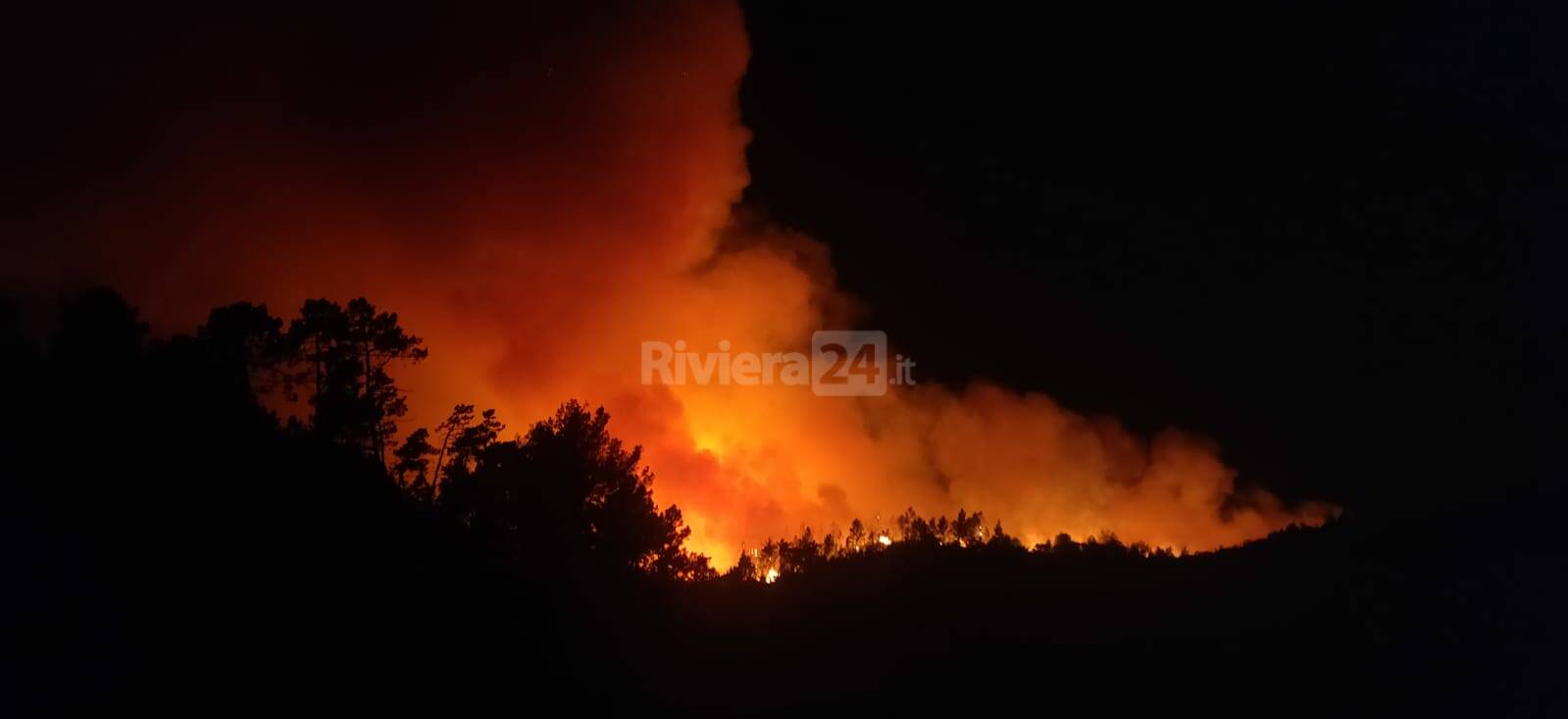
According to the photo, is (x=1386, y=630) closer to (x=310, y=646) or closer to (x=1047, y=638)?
(x=1047, y=638)

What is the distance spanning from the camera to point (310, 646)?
15156 mm

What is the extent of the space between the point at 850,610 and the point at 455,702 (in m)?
11.6

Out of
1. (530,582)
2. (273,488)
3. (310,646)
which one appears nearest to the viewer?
(310,646)

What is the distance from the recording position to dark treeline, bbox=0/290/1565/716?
14.6 metres

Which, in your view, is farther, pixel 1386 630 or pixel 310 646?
pixel 1386 630

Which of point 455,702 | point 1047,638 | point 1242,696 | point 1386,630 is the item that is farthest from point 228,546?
point 1386,630

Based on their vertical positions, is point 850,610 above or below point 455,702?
above

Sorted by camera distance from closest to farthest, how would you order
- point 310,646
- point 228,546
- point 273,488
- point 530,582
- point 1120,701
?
point 310,646, point 228,546, point 273,488, point 1120,701, point 530,582

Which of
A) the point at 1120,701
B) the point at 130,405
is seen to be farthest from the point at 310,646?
the point at 1120,701

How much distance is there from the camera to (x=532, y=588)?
21.7 m

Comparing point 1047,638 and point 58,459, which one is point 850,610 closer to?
point 1047,638

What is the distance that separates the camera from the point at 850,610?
24969 millimetres

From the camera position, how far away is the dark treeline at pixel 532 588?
48.0ft

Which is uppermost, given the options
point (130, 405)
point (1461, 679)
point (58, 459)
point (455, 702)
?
point (130, 405)
